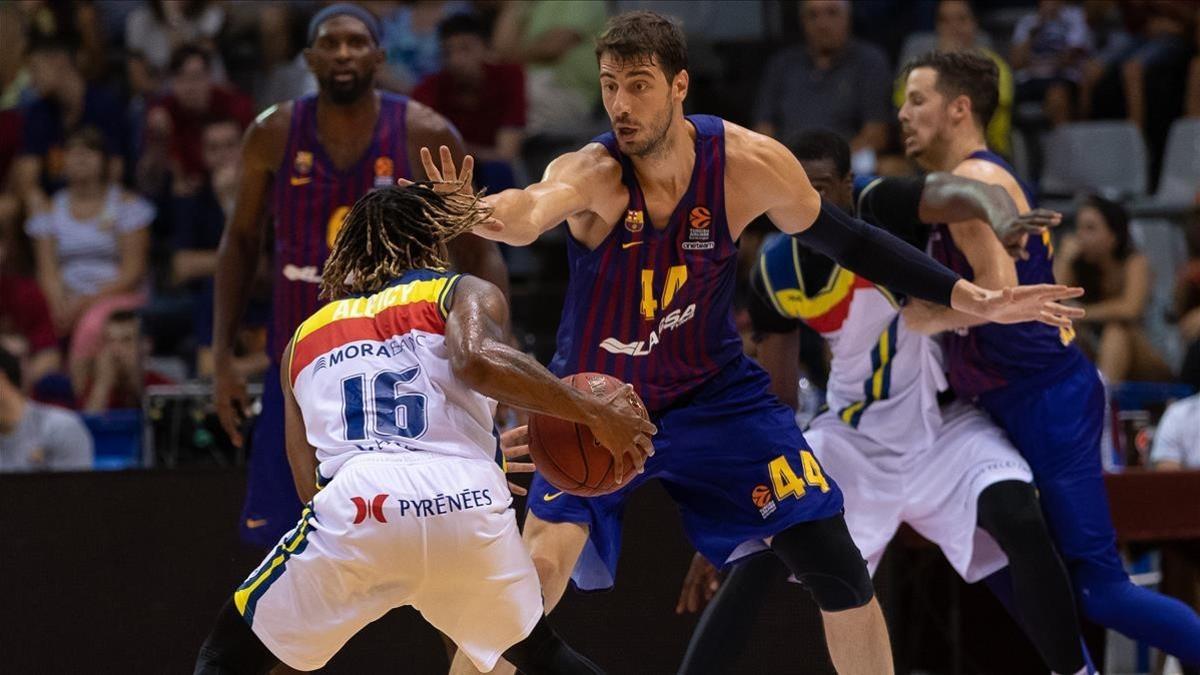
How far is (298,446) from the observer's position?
13.9ft

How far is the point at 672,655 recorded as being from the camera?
5.68 metres

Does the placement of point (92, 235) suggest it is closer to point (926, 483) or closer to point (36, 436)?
point (36, 436)

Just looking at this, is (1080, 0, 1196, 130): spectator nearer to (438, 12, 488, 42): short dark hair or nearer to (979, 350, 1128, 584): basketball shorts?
(438, 12, 488, 42): short dark hair

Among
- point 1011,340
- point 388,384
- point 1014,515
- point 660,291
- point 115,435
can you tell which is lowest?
point 115,435

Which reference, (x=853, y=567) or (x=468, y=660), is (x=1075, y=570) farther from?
(x=468, y=660)

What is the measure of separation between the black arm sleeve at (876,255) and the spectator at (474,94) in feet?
15.4

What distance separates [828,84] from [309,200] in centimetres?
462

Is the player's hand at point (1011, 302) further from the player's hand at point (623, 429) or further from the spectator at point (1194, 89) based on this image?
the spectator at point (1194, 89)

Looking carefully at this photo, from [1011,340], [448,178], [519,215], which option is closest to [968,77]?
[1011,340]

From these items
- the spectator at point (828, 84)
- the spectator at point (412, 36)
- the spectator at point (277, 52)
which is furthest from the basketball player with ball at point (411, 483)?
the spectator at point (277, 52)

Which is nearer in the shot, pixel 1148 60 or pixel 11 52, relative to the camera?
A: pixel 1148 60

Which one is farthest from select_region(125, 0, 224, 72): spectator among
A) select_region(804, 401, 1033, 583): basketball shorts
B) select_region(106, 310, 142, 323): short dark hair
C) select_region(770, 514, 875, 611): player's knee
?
select_region(770, 514, 875, 611): player's knee

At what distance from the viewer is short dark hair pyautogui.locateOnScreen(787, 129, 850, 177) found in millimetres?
5461

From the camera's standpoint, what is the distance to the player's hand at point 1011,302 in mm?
4836
